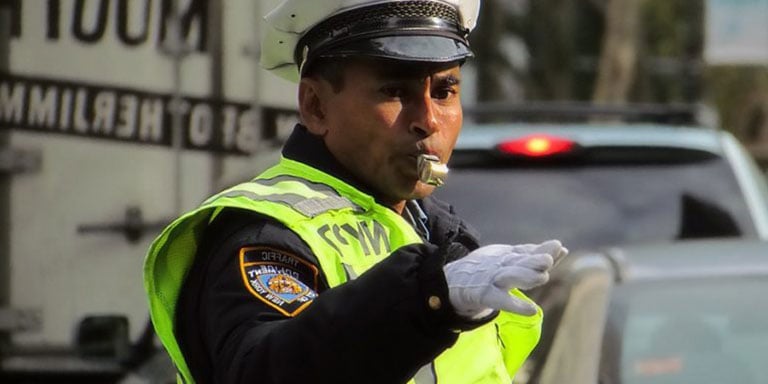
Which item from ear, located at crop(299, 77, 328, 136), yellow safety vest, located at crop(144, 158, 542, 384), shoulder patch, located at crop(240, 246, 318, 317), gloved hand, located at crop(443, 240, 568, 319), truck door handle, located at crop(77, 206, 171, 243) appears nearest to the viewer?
gloved hand, located at crop(443, 240, 568, 319)

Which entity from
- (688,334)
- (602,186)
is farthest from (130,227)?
(688,334)

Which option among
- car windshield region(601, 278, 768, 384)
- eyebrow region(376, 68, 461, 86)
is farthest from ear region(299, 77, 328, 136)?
car windshield region(601, 278, 768, 384)

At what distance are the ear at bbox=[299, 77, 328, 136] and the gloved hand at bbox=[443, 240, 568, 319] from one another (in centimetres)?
46

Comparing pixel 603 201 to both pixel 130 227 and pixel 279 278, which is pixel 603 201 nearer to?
pixel 130 227

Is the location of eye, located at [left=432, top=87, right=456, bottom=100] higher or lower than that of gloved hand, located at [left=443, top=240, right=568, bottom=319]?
higher

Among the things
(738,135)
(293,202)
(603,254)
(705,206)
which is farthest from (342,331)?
(738,135)

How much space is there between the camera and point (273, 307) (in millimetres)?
2336

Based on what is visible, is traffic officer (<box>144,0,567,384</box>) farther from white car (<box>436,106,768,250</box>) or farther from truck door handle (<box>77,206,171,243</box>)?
truck door handle (<box>77,206,171,243</box>)

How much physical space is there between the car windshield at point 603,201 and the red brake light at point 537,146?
56mm

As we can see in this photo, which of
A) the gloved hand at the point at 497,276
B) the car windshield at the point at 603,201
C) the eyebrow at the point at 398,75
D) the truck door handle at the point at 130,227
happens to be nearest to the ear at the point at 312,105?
the eyebrow at the point at 398,75

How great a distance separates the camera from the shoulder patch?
2.35 meters

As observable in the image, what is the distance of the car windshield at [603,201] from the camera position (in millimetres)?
5941

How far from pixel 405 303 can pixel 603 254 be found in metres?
2.66

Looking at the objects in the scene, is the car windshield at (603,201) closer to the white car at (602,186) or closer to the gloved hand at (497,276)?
the white car at (602,186)
